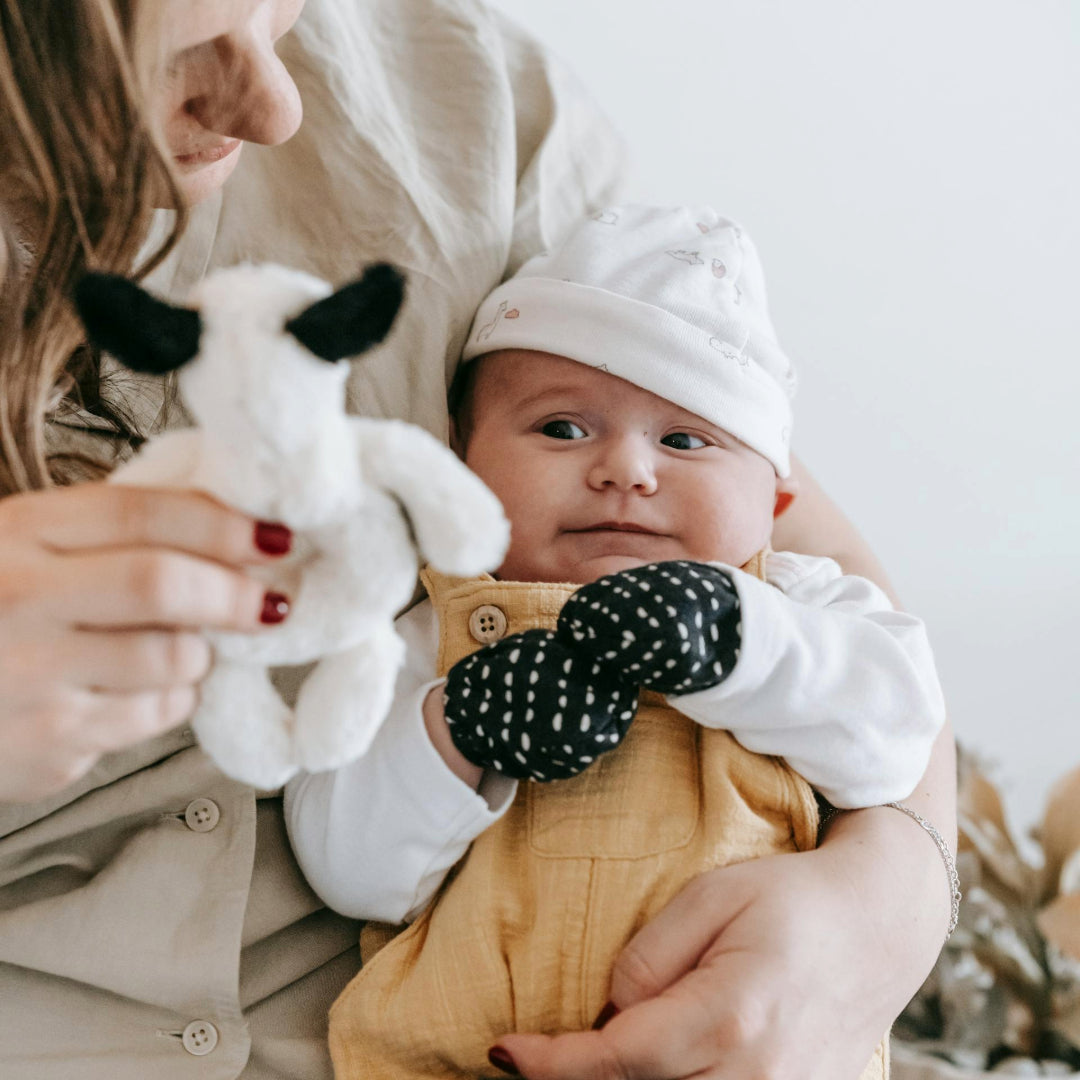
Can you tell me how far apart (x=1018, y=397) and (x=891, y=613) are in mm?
1028

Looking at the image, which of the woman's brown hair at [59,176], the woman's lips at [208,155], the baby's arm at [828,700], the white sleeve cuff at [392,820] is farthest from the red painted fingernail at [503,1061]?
the woman's lips at [208,155]

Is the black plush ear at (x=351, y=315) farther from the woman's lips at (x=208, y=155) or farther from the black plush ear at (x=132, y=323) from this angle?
the woman's lips at (x=208, y=155)

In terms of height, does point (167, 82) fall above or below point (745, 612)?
above

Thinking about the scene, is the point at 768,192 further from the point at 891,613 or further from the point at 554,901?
the point at 554,901

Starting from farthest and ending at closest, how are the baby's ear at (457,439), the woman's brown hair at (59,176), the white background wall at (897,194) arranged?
the white background wall at (897,194), the baby's ear at (457,439), the woman's brown hair at (59,176)

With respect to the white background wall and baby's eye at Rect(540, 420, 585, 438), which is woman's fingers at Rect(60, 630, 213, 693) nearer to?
baby's eye at Rect(540, 420, 585, 438)

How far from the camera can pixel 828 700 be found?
32.3 inches

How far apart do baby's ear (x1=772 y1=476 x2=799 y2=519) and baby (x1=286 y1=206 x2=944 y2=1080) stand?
0.12 meters

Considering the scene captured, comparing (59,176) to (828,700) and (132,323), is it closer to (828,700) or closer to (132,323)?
(132,323)

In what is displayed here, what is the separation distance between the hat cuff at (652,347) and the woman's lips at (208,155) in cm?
31

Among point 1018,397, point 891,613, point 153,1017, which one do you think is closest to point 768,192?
point 1018,397

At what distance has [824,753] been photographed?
2.72 ft

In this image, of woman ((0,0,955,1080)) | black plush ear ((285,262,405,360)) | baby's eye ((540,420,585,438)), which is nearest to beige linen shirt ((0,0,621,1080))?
woman ((0,0,955,1080))

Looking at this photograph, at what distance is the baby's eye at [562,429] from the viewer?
100cm
